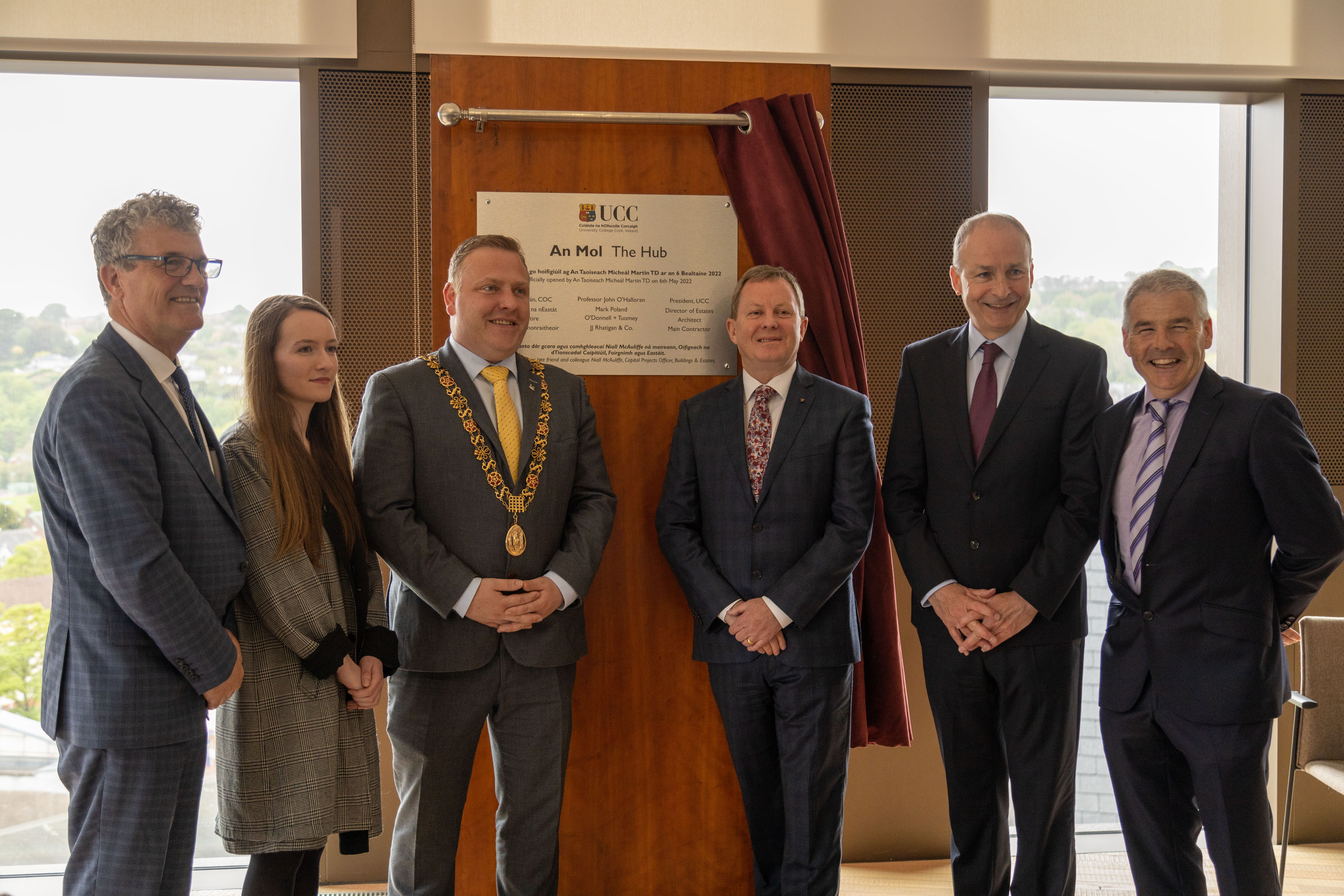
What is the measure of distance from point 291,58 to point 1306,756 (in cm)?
411

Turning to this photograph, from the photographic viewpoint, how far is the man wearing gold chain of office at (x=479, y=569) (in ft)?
7.11

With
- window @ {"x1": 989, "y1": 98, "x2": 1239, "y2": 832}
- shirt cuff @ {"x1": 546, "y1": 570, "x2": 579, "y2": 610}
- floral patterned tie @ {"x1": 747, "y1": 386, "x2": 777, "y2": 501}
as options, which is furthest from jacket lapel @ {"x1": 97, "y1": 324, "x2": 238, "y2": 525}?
window @ {"x1": 989, "y1": 98, "x2": 1239, "y2": 832}

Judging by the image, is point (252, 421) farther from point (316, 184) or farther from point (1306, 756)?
point (1306, 756)

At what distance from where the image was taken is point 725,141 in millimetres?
2695

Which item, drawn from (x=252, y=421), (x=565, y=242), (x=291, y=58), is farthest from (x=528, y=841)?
(x=291, y=58)

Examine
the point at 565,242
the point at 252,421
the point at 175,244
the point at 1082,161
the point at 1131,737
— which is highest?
the point at 1082,161

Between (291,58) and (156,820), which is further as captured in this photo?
(291,58)

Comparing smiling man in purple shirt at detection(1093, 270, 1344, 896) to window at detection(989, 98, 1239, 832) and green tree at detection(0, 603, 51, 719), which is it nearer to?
window at detection(989, 98, 1239, 832)

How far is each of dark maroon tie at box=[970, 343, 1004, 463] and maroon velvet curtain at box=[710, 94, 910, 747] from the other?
0.40m

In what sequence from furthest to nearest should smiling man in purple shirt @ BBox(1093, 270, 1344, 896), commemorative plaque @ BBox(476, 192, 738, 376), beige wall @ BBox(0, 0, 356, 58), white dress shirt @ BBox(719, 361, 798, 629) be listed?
beige wall @ BBox(0, 0, 356, 58), commemorative plaque @ BBox(476, 192, 738, 376), white dress shirt @ BBox(719, 361, 798, 629), smiling man in purple shirt @ BBox(1093, 270, 1344, 896)

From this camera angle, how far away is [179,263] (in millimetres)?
1821

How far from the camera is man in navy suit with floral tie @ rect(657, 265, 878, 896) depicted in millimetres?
2316

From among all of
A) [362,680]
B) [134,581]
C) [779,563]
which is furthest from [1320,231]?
[134,581]

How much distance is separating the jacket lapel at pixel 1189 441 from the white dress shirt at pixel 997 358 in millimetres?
428
